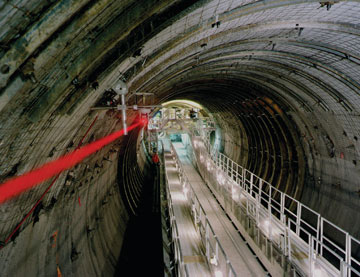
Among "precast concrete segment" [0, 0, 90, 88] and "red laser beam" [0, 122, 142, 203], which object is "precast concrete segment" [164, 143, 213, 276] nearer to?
"red laser beam" [0, 122, 142, 203]

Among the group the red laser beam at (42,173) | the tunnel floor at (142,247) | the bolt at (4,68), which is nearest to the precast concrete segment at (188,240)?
the tunnel floor at (142,247)

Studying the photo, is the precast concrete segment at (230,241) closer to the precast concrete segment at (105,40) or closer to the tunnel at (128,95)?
the tunnel at (128,95)

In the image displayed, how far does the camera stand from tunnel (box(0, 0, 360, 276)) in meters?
2.95

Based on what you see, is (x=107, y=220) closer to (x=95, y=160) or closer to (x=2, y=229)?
(x=95, y=160)

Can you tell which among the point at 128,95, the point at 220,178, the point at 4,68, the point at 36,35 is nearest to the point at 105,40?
the point at 36,35

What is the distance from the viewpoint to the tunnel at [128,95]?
2947 millimetres

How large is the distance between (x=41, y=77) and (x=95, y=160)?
5.04 m

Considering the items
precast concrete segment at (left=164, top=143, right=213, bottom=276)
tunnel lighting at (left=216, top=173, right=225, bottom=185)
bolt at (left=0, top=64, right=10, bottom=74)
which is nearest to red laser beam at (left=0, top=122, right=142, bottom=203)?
bolt at (left=0, top=64, right=10, bottom=74)

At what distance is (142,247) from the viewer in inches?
432

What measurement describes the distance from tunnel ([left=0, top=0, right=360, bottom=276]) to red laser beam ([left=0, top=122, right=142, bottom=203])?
0.13 m

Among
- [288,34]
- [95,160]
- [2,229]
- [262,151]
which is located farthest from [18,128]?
[262,151]

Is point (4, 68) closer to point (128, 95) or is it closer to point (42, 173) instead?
point (42, 173)

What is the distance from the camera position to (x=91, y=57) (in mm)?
3529

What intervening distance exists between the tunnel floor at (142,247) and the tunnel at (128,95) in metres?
0.07
